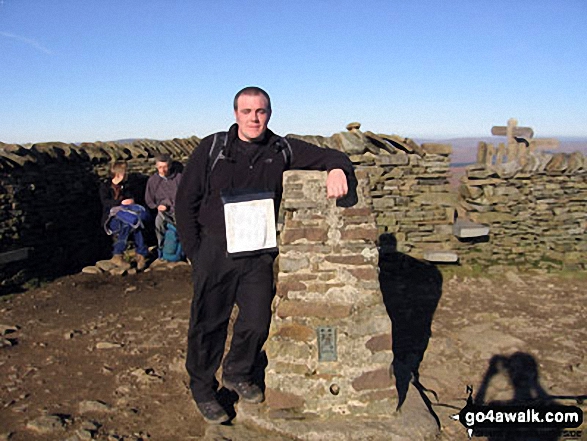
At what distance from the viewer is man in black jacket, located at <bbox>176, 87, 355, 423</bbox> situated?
11.3 ft

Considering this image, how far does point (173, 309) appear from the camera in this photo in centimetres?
648

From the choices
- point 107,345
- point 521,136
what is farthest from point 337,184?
point 521,136

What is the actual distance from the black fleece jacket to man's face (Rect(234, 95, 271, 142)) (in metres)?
0.09

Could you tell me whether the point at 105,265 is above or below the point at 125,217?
below

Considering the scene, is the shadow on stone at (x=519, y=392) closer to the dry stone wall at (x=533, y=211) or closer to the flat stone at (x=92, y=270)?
the dry stone wall at (x=533, y=211)

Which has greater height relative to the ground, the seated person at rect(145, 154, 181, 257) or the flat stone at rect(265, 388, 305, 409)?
the seated person at rect(145, 154, 181, 257)

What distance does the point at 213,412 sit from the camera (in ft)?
12.0

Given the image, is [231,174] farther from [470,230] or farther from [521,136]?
[521,136]

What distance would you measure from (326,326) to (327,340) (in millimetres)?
97

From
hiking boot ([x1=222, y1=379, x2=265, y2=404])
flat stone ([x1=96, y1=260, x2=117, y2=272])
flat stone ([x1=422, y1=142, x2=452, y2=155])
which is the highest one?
flat stone ([x1=422, y1=142, x2=452, y2=155])

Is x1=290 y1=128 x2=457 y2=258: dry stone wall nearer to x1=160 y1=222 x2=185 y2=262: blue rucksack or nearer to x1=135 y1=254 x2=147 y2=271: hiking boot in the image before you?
x1=160 y1=222 x2=185 y2=262: blue rucksack

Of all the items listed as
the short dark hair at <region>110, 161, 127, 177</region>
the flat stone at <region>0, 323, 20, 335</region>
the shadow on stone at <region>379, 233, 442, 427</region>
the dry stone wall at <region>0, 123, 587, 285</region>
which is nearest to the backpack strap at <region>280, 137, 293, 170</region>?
the shadow on stone at <region>379, 233, 442, 427</region>

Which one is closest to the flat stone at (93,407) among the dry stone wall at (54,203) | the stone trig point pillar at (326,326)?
the stone trig point pillar at (326,326)

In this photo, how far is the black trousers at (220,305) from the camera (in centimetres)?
353
